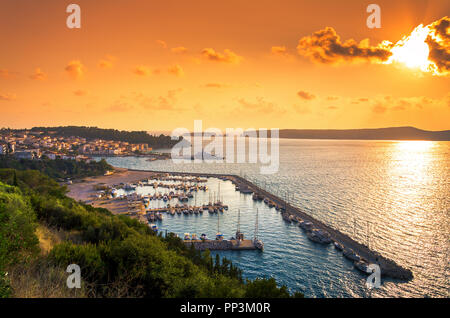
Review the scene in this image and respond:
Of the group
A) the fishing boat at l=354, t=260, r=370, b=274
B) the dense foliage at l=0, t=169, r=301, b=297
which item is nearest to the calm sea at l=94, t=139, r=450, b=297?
the fishing boat at l=354, t=260, r=370, b=274

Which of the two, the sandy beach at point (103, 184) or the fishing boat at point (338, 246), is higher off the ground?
the sandy beach at point (103, 184)

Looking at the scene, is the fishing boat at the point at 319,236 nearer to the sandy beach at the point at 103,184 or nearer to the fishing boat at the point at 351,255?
the fishing boat at the point at 351,255

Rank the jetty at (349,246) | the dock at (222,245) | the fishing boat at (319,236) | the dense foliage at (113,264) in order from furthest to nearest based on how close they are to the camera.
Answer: the fishing boat at (319,236), the dock at (222,245), the jetty at (349,246), the dense foliage at (113,264)

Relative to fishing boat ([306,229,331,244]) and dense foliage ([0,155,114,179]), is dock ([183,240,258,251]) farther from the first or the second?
dense foliage ([0,155,114,179])

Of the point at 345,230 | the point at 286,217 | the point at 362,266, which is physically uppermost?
the point at 286,217

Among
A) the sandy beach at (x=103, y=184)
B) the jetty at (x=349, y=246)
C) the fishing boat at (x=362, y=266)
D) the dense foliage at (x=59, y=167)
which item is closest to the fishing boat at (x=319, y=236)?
the jetty at (x=349, y=246)

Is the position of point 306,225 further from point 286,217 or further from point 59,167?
point 59,167

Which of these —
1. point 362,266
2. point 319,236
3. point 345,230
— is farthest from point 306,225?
point 362,266

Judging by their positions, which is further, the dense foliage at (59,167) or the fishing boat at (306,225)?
the dense foliage at (59,167)
